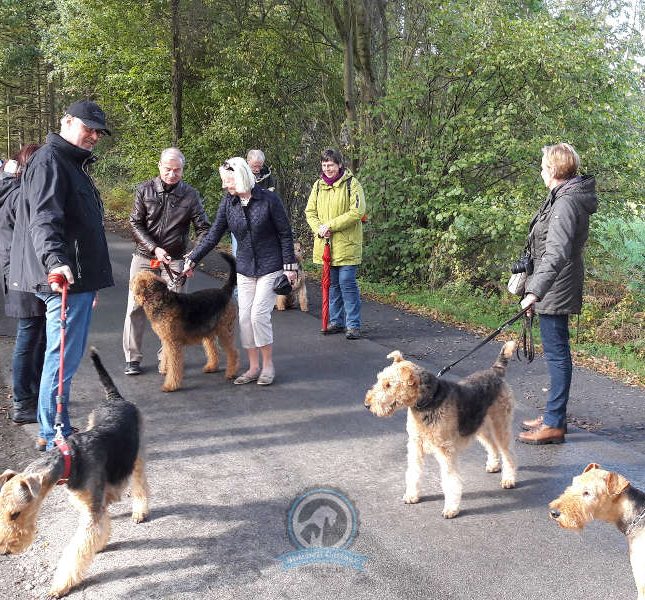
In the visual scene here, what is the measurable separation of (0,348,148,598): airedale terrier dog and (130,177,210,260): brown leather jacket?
2601 millimetres

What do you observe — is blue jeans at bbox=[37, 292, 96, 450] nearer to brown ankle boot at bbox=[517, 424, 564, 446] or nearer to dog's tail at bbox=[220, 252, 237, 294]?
dog's tail at bbox=[220, 252, 237, 294]

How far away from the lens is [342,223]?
7848mm

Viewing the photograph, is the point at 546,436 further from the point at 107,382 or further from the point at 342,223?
the point at 342,223

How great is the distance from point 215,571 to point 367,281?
29.7 ft

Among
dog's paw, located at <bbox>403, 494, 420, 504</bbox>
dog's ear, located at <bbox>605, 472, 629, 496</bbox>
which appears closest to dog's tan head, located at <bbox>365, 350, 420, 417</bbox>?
dog's paw, located at <bbox>403, 494, 420, 504</bbox>

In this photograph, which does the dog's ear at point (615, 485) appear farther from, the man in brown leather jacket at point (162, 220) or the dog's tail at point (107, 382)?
the man in brown leather jacket at point (162, 220)

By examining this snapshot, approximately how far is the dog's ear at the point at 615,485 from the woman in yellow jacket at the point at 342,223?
5.24 metres

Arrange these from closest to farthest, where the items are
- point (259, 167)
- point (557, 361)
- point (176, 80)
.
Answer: point (557, 361) → point (259, 167) → point (176, 80)

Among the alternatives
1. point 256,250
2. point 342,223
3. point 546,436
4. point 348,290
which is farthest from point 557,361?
point 342,223

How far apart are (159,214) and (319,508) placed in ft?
11.5

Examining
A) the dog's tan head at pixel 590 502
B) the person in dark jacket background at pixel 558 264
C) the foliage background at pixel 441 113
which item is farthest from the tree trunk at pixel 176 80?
the dog's tan head at pixel 590 502

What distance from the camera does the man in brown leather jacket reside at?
20.3ft

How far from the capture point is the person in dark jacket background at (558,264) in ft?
15.3

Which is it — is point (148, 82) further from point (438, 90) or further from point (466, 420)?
point (466, 420)
